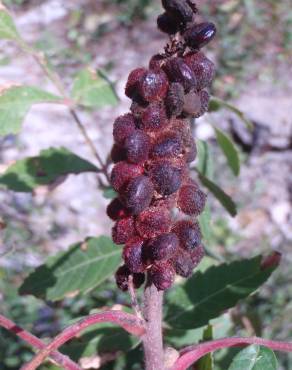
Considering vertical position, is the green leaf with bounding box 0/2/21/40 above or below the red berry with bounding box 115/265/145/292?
above

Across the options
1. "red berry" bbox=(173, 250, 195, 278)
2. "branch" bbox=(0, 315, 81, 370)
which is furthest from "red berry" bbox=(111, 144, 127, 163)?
"branch" bbox=(0, 315, 81, 370)

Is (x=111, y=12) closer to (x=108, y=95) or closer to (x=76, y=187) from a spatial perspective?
(x=76, y=187)

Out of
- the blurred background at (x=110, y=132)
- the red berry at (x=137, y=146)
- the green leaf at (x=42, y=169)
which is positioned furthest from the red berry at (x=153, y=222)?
the blurred background at (x=110, y=132)

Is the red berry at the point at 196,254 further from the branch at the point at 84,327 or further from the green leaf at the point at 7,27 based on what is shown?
the green leaf at the point at 7,27

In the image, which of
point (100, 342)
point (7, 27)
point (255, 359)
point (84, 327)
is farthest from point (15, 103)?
point (255, 359)

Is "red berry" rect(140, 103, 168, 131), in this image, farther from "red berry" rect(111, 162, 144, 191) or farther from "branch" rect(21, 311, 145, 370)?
"branch" rect(21, 311, 145, 370)

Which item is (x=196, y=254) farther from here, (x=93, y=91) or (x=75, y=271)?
(x=93, y=91)
